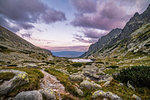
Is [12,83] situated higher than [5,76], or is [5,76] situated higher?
[5,76]

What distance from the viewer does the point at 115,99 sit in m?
6.90

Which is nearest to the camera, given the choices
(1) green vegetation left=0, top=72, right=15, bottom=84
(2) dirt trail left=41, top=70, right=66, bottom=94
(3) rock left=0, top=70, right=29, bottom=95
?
(3) rock left=0, top=70, right=29, bottom=95

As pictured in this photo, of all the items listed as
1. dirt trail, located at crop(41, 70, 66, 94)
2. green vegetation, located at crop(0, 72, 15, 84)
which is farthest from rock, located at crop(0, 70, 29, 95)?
dirt trail, located at crop(41, 70, 66, 94)

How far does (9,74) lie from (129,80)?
15.3 meters

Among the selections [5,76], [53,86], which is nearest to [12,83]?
[5,76]

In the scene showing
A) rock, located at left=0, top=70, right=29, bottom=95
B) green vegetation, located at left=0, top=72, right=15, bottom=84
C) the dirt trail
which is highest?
green vegetation, located at left=0, top=72, right=15, bottom=84

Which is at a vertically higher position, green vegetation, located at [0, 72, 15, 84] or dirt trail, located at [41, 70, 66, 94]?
green vegetation, located at [0, 72, 15, 84]

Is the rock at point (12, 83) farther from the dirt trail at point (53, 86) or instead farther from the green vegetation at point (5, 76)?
the dirt trail at point (53, 86)

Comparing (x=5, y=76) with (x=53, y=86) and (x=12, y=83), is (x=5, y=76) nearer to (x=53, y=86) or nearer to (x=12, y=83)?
(x=12, y=83)

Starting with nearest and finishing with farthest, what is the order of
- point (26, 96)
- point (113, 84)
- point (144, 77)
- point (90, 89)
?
point (26, 96) < point (90, 89) < point (144, 77) < point (113, 84)

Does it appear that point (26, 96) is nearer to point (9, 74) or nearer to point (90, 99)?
A: point (9, 74)

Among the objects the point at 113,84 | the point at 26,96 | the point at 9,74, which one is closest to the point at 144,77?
the point at 113,84

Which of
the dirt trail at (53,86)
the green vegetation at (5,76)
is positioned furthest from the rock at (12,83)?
the dirt trail at (53,86)

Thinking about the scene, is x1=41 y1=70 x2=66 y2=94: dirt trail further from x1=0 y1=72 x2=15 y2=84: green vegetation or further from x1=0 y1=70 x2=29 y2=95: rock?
x1=0 y1=72 x2=15 y2=84: green vegetation
